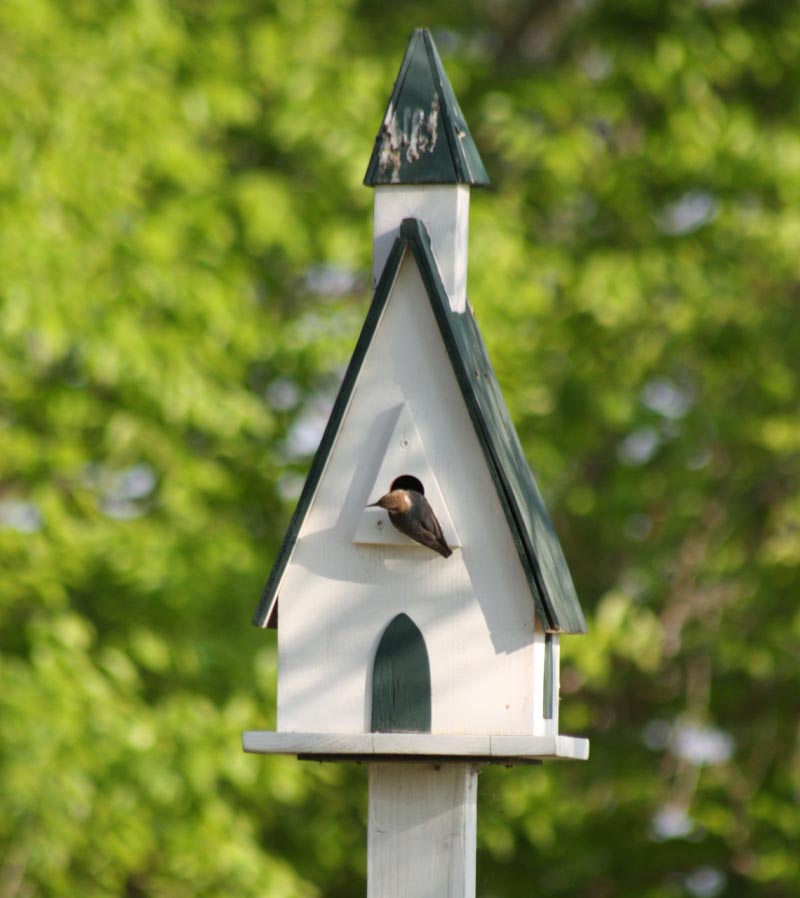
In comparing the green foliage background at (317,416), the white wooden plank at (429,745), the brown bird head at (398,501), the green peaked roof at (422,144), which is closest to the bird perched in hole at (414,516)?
the brown bird head at (398,501)

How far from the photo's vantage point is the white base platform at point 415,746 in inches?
96.9

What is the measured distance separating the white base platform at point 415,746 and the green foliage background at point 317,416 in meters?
3.21

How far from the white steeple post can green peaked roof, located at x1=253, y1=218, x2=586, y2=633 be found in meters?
0.02

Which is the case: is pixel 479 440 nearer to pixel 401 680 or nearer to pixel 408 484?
pixel 408 484

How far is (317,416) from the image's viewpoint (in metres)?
7.42

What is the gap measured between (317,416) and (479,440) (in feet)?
16.0

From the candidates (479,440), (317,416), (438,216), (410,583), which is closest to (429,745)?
(410,583)

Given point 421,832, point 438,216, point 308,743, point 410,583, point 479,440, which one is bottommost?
point 421,832

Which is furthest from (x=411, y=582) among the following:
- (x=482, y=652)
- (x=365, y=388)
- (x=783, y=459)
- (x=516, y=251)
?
(x=516, y=251)

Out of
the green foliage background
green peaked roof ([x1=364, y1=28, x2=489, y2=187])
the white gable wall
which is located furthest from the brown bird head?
the green foliage background

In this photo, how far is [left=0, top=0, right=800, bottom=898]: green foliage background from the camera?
605 centimetres

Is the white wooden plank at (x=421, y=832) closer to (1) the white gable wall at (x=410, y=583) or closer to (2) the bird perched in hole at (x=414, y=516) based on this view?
(1) the white gable wall at (x=410, y=583)

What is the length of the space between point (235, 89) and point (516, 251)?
153cm

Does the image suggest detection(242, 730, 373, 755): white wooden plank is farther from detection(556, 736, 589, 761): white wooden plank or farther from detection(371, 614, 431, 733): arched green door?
detection(556, 736, 589, 761): white wooden plank
